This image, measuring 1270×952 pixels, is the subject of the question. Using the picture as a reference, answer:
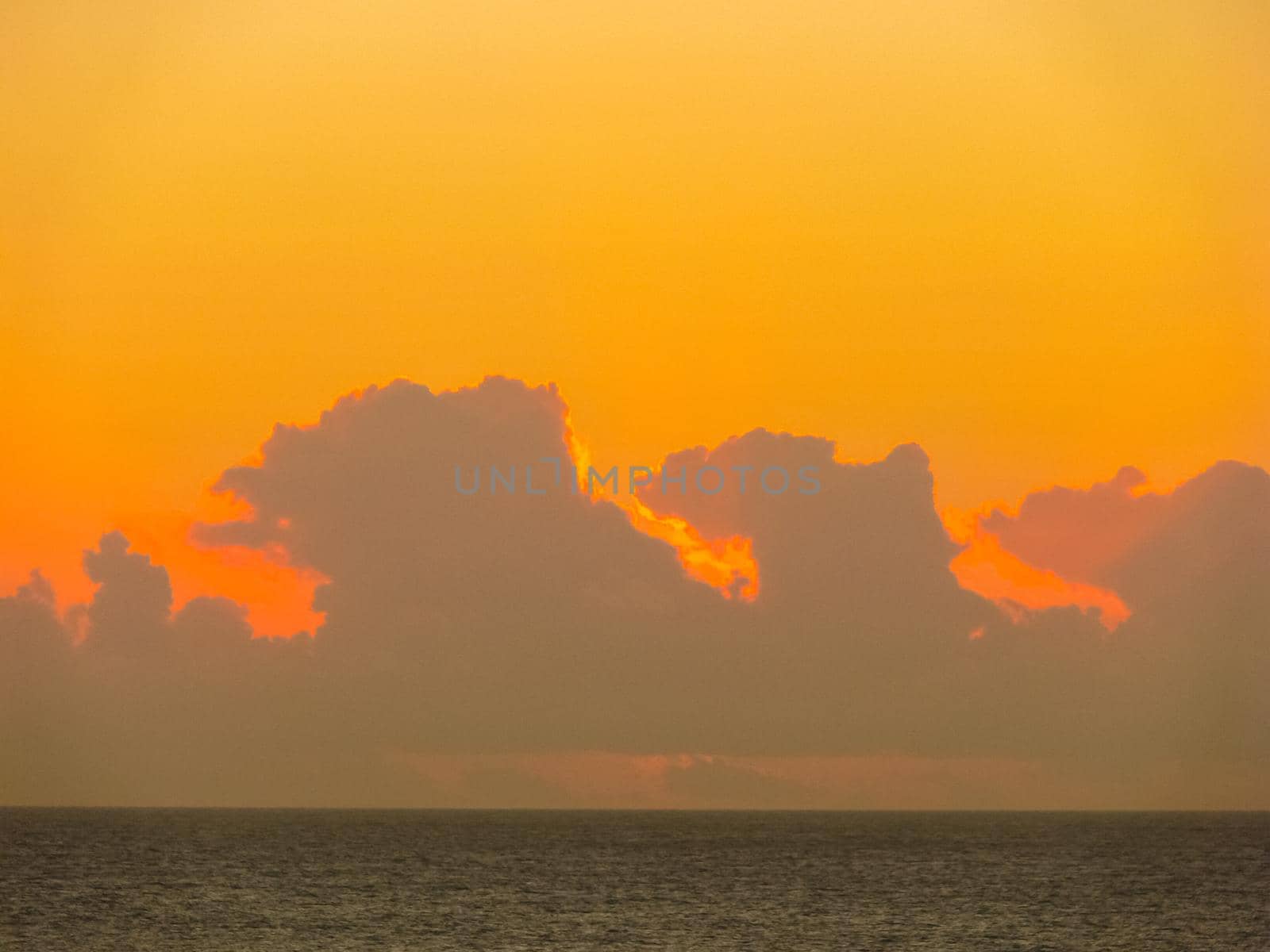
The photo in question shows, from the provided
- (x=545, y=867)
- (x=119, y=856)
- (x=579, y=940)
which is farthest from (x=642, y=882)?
(x=119, y=856)

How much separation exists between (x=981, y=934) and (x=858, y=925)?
26.3 feet

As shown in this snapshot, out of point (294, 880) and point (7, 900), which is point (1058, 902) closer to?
point (294, 880)

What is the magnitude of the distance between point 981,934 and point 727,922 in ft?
52.7

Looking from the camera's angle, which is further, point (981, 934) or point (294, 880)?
point (294, 880)

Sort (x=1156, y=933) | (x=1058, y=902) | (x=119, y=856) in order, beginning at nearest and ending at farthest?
(x=1156, y=933) < (x=1058, y=902) < (x=119, y=856)

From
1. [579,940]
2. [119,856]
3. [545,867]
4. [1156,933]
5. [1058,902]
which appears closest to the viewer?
[579,940]

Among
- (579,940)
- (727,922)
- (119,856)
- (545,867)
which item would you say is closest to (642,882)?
(545,867)

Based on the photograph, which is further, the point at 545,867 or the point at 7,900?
the point at 545,867

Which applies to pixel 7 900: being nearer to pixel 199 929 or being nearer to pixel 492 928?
pixel 199 929

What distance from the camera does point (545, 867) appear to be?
600ft

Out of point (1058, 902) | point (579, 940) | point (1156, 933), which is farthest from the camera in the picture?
point (1058, 902)

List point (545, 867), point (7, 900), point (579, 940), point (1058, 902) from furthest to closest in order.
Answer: point (545, 867)
point (1058, 902)
point (7, 900)
point (579, 940)

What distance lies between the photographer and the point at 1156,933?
117m

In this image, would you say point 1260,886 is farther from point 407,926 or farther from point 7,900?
point 7,900
